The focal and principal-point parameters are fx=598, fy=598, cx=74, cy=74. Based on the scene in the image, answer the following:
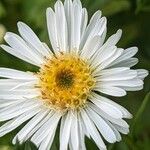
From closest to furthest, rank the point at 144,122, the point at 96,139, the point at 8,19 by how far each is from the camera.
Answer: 1. the point at 96,139
2. the point at 144,122
3. the point at 8,19

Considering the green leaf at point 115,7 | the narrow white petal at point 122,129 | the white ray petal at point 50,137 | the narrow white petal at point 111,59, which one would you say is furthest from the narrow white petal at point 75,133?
the green leaf at point 115,7

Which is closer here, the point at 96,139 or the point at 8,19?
the point at 96,139

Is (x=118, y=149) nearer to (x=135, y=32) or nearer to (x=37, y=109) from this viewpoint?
(x=37, y=109)

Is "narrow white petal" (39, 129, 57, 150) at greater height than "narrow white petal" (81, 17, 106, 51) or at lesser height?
lesser

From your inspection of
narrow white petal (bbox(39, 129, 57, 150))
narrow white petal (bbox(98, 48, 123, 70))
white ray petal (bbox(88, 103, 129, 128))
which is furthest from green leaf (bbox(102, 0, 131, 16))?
narrow white petal (bbox(39, 129, 57, 150))

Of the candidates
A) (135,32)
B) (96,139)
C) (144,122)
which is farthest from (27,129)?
(135,32)

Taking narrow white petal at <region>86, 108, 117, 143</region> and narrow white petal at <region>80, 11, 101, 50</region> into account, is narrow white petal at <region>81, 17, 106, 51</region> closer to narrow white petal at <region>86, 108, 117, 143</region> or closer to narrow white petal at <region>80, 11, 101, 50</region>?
narrow white petal at <region>80, 11, 101, 50</region>

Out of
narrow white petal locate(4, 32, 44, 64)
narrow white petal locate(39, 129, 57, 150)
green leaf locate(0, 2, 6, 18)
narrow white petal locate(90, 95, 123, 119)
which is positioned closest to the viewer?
narrow white petal locate(90, 95, 123, 119)

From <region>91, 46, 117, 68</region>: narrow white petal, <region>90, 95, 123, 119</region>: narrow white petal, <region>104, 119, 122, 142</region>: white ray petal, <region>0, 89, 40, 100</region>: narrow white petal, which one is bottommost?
<region>104, 119, 122, 142</region>: white ray petal

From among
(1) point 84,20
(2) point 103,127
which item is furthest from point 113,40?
(2) point 103,127
